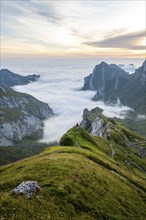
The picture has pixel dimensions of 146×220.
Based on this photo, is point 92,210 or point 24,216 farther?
point 92,210

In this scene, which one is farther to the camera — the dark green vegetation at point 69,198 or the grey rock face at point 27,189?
the grey rock face at point 27,189

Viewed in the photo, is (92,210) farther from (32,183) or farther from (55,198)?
Result: (32,183)

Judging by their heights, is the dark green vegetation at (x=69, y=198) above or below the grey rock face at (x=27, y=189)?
below

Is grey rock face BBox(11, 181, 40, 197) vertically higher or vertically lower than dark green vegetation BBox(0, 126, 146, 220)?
higher

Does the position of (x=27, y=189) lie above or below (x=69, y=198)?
above

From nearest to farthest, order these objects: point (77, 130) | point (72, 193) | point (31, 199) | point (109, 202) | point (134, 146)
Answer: point (31, 199), point (72, 193), point (109, 202), point (77, 130), point (134, 146)

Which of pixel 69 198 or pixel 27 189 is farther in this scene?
pixel 69 198

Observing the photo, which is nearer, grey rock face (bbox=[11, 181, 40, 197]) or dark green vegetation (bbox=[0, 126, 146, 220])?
dark green vegetation (bbox=[0, 126, 146, 220])

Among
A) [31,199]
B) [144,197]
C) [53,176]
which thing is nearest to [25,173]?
[53,176]
